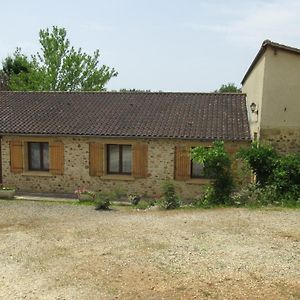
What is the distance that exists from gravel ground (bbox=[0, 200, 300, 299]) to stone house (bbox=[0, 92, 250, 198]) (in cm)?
423

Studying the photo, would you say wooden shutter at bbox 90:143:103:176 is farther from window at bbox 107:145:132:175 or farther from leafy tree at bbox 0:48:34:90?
leafy tree at bbox 0:48:34:90

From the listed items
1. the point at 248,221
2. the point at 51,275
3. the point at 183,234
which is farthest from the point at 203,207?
the point at 51,275

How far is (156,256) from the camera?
261 inches

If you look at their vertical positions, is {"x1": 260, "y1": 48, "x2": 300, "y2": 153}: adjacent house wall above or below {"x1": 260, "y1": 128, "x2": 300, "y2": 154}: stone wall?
above

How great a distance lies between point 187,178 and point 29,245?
7722 mm

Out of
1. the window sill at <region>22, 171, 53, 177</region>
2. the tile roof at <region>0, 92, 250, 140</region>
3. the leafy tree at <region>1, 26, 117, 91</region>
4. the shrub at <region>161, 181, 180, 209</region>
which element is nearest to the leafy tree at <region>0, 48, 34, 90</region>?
the leafy tree at <region>1, 26, 117, 91</region>

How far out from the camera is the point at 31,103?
1806 cm

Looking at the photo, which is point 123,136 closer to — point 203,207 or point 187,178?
point 187,178

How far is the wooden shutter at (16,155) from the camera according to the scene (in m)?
15.3

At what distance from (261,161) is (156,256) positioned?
6.03 meters

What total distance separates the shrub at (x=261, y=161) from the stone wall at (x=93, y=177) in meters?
2.25

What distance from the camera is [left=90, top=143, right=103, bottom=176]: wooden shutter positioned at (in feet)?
48.4

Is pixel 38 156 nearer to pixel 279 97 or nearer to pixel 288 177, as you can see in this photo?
pixel 279 97

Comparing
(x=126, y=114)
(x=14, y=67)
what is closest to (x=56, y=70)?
(x=14, y=67)
